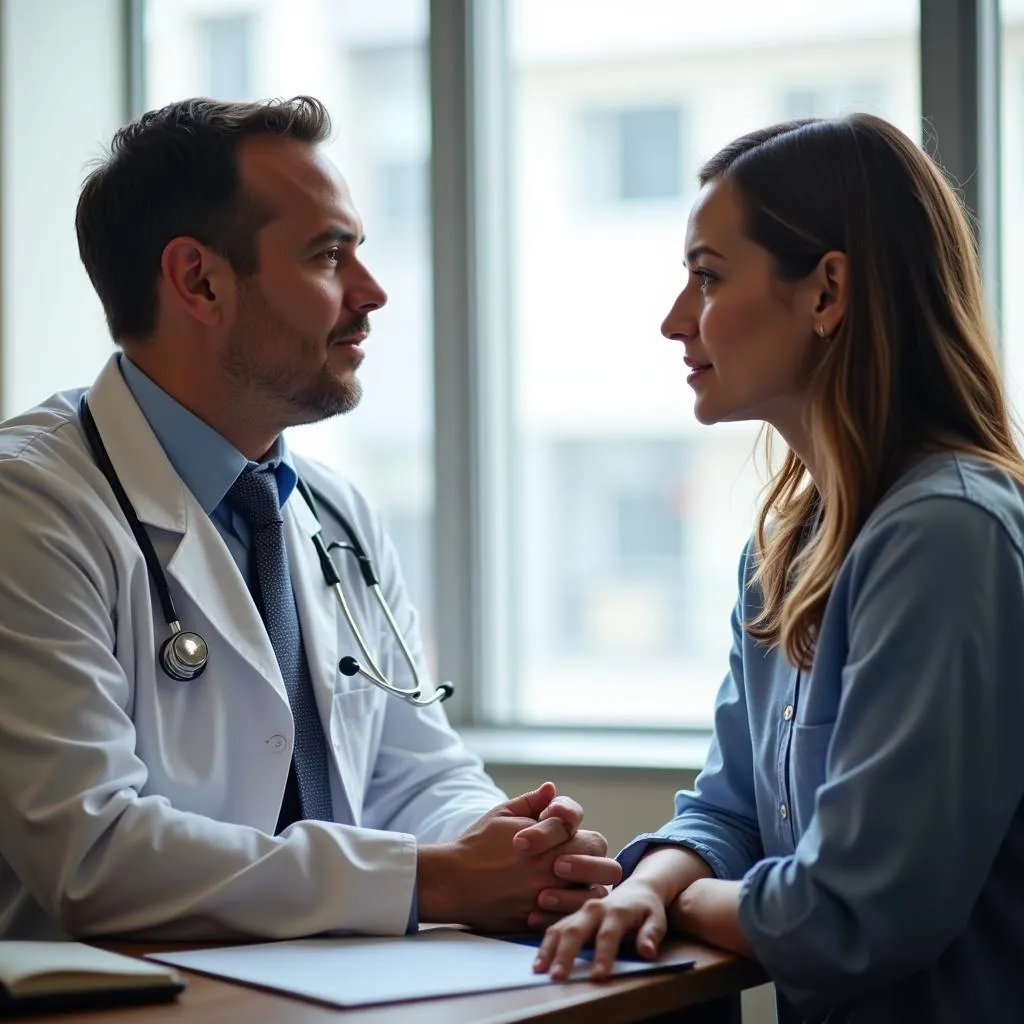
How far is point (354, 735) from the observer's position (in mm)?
1718

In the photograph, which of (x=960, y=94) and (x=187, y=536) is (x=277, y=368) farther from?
(x=960, y=94)

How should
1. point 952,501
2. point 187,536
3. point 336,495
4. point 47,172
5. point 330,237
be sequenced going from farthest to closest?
point 47,172, point 336,495, point 330,237, point 187,536, point 952,501

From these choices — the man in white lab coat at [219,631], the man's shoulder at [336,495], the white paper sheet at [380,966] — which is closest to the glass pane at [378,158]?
the man's shoulder at [336,495]

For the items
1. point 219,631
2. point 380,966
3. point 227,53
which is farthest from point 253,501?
point 227,53

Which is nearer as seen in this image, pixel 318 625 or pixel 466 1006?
pixel 466 1006

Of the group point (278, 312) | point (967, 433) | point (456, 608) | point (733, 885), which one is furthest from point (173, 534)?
point (456, 608)

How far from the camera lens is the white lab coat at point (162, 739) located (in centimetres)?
133

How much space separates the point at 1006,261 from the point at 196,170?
1319 mm

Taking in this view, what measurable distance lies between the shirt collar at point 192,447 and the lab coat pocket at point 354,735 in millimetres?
291

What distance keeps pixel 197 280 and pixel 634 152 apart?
1153 mm

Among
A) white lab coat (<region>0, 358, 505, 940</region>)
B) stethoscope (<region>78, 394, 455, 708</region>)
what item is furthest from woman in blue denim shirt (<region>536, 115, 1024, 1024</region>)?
stethoscope (<region>78, 394, 455, 708</region>)

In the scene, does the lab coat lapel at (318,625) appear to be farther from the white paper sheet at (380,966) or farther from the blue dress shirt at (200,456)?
the white paper sheet at (380,966)

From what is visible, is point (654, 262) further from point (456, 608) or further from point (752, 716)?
point (752, 716)

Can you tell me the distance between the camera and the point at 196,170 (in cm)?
177
